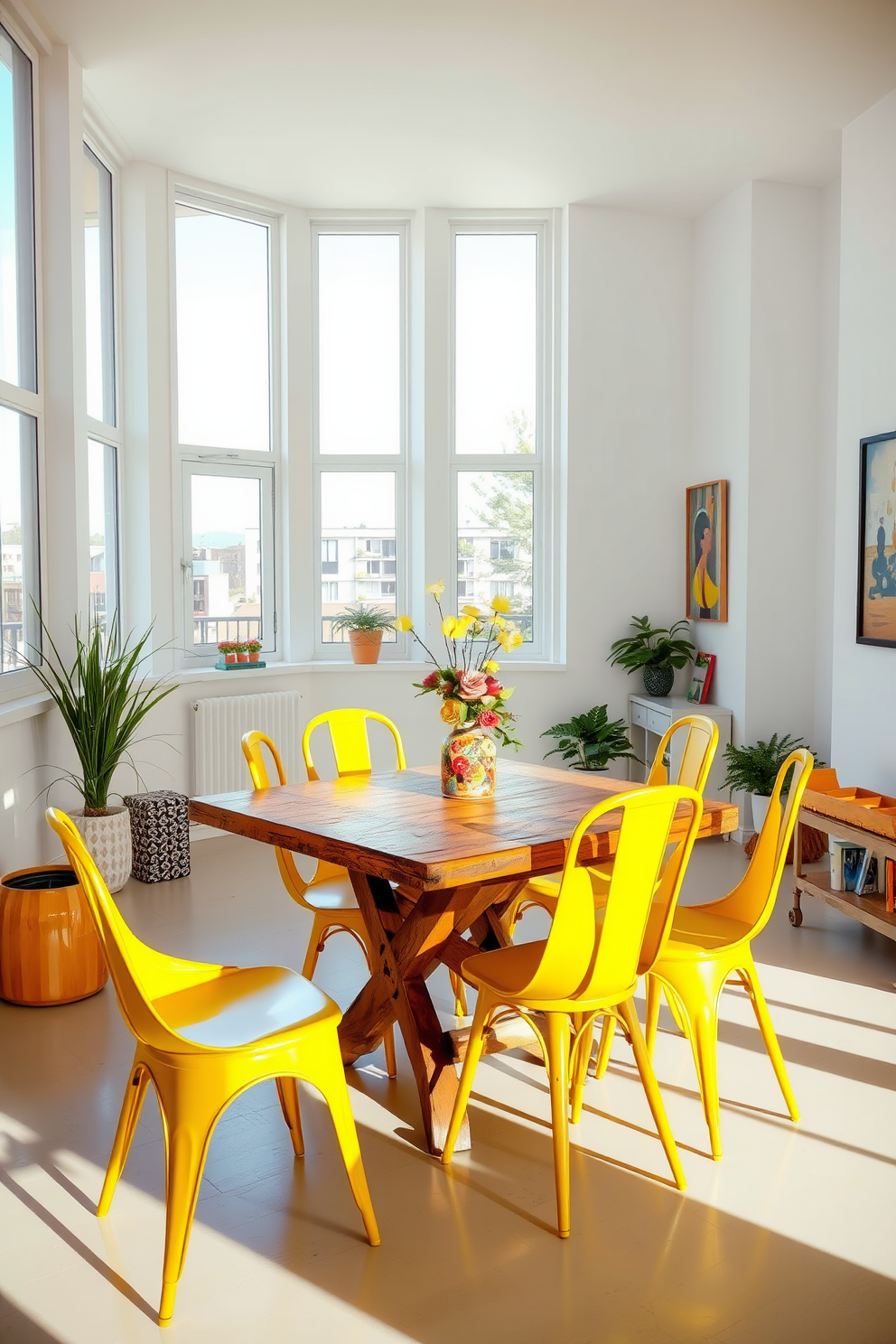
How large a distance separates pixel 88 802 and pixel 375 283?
3.56 meters

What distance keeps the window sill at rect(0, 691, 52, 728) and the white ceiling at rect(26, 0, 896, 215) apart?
259 centimetres

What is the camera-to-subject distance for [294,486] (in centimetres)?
627

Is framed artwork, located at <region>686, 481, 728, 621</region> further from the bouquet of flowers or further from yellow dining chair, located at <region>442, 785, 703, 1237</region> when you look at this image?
yellow dining chair, located at <region>442, 785, 703, 1237</region>

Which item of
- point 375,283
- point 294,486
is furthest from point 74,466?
point 375,283

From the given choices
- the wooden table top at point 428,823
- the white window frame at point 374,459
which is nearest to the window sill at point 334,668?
the white window frame at point 374,459

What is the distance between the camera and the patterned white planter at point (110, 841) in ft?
14.7

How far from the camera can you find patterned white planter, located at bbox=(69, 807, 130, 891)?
4.49 m

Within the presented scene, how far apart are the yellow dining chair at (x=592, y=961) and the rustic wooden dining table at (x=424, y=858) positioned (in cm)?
15

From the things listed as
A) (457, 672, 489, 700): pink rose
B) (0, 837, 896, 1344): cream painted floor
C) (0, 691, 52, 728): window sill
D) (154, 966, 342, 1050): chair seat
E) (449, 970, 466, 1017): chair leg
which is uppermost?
(457, 672, 489, 700): pink rose

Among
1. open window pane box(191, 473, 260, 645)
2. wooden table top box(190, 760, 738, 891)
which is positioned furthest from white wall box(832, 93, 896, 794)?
open window pane box(191, 473, 260, 645)

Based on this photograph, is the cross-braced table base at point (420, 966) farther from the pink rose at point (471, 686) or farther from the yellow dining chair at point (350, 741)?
the yellow dining chair at point (350, 741)

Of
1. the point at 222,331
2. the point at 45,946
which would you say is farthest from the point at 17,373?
the point at 45,946

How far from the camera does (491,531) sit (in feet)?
21.2

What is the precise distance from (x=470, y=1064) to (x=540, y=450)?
14.9 feet
